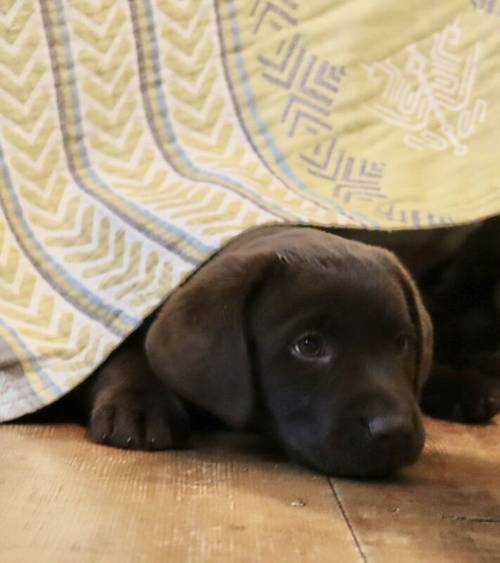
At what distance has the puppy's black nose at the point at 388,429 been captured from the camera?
4.82 feet

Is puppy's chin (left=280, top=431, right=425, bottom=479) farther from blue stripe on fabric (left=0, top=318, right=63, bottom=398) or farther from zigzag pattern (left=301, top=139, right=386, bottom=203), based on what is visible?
zigzag pattern (left=301, top=139, right=386, bottom=203)

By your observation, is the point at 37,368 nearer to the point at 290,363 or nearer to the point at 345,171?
the point at 290,363

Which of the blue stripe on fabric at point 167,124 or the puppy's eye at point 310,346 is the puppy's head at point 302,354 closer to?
the puppy's eye at point 310,346

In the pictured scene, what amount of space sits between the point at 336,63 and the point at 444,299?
59cm

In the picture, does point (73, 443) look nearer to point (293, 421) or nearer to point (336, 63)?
point (293, 421)

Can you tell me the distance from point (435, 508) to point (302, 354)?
1.06 ft

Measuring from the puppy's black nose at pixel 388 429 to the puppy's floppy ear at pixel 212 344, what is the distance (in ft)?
0.64

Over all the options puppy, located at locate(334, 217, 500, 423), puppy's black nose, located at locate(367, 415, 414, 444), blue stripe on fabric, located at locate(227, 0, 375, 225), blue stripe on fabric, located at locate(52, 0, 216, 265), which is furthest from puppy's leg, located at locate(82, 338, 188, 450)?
puppy, located at locate(334, 217, 500, 423)

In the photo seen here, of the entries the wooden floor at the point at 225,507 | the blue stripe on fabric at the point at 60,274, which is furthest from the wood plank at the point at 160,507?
the blue stripe on fabric at the point at 60,274

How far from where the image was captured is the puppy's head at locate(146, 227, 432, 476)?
1.50 meters

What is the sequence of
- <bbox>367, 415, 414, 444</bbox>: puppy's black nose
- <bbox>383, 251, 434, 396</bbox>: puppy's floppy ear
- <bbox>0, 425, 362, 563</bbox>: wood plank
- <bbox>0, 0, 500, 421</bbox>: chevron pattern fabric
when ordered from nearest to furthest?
<bbox>0, 425, 362, 563</bbox>: wood plank → <bbox>367, 415, 414, 444</bbox>: puppy's black nose → <bbox>383, 251, 434, 396</bbox>: puppy's floppy ear → <bbox>0, 0, 500, 421</bbox>: chevron pattern fabric

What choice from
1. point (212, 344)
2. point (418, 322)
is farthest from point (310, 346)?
point (418, 322)

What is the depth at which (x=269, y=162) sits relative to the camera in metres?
2.19

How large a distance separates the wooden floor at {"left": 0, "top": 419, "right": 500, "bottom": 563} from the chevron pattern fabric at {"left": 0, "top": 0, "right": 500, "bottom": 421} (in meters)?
0.31
